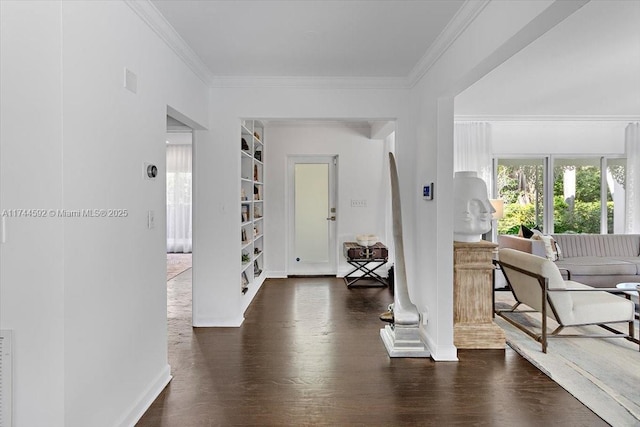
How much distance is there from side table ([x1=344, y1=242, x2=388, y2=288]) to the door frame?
1.22ft

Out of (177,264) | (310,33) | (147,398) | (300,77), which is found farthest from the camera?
(177,264)

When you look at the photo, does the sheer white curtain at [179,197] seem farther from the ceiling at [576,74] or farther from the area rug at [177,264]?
the ceiling at [576,74]

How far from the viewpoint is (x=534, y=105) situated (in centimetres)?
573

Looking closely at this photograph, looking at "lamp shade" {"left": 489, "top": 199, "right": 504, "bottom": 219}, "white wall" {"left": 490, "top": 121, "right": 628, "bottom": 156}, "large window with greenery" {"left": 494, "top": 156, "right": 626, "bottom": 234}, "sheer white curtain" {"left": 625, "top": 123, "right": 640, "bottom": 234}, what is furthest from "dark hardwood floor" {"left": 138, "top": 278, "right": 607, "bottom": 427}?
"sheer white curtain" {"left": 625, "top": 123, "right": 640, "bottom": 234}

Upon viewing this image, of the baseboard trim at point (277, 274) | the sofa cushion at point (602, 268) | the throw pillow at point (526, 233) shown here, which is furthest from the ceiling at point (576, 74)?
the baseboard trim at point (277, 274)

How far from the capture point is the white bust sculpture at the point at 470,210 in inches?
A: 140

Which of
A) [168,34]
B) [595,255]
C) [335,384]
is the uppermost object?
[168,34]

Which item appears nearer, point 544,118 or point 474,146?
point 544,118

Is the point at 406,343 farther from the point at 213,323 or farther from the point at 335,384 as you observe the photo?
the point at 213,323

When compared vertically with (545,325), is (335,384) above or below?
below

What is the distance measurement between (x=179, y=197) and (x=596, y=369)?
8924 millimetres

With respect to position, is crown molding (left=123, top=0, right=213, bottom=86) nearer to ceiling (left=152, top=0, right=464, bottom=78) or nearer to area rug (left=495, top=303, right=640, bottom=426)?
ceiling (left=152, top=0, right=464, bottom=78)

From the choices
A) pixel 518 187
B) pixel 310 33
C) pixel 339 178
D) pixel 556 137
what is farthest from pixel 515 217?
pixel 310 33

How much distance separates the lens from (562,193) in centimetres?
674
